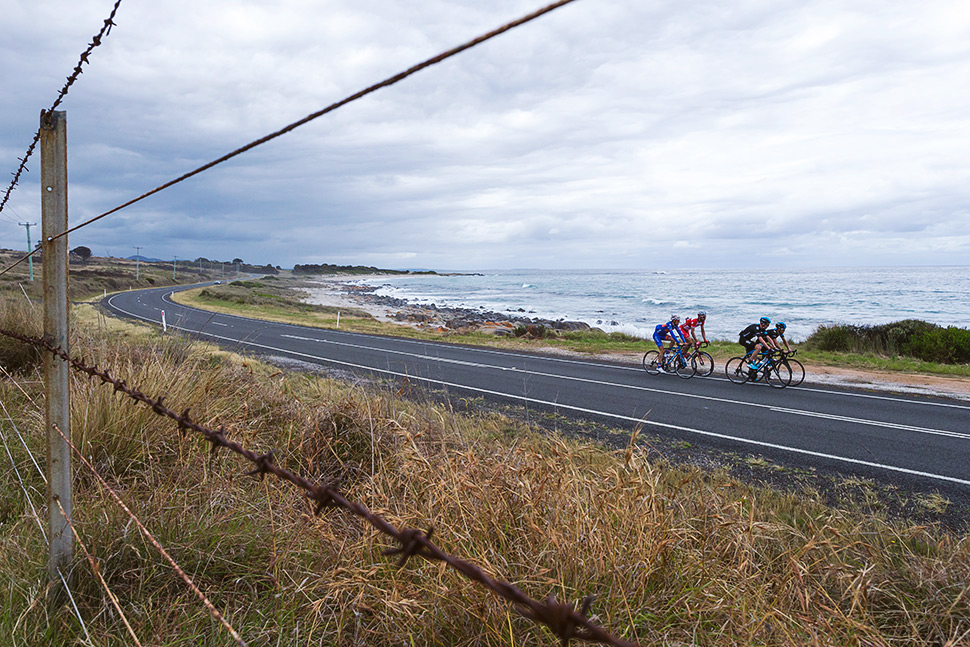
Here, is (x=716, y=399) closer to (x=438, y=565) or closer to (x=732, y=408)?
(x=732, y=408)

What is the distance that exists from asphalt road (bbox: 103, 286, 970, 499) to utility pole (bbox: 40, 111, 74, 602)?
11.2 ft

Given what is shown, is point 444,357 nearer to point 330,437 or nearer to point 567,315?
point 330,437

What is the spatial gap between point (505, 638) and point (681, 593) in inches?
33.0

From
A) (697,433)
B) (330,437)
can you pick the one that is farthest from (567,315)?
(330,437)

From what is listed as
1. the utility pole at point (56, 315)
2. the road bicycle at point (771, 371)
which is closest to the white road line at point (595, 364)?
the road bicycle at point (771, 371)

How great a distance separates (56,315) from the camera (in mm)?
2477

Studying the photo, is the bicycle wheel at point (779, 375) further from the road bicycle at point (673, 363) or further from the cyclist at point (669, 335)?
the cyclist at point (669, 335)

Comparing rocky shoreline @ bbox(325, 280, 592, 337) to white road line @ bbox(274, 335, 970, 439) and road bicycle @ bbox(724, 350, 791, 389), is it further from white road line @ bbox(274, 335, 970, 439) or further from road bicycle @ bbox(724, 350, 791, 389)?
road bicycle @ bbox(724, 350, 791, 389)

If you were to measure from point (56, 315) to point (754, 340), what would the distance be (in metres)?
14.8

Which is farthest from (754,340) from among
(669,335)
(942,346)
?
(942,346)

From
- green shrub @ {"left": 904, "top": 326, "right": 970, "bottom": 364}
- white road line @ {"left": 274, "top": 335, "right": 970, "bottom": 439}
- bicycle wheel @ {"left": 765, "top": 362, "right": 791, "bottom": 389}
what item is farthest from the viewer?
green shrub @ {"left": 904, "top": 326, "right": 970, "bottom": 364}

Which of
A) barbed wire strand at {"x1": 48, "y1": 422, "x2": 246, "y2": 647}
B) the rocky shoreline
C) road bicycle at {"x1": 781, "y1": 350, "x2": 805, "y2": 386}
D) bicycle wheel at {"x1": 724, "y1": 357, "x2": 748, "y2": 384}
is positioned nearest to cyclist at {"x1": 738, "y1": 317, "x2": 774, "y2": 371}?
bicycle wheel at {"x1": 724, "y1": 357, "x2": 748, "y2": 384}

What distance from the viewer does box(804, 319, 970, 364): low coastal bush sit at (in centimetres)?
1839

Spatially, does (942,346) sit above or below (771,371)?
above
